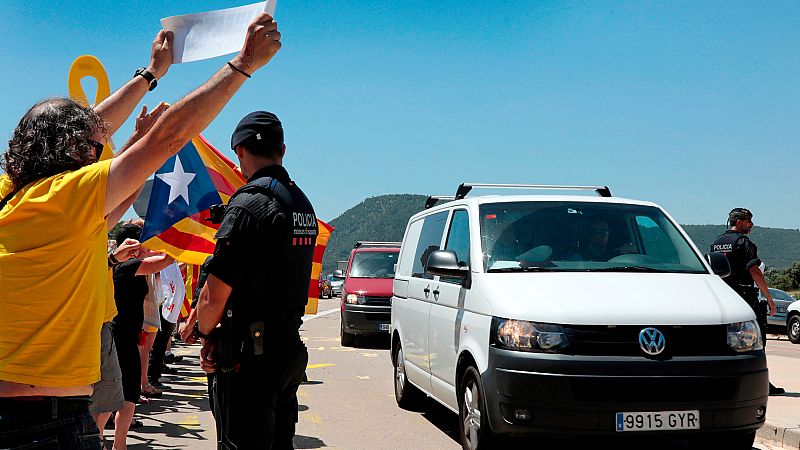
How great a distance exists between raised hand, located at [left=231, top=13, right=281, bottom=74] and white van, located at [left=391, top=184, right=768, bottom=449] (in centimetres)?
312

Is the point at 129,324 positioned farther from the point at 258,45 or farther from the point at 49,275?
the point at 258,45

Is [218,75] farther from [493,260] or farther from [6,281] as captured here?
[493,260]

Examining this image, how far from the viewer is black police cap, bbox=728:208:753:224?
9.80m

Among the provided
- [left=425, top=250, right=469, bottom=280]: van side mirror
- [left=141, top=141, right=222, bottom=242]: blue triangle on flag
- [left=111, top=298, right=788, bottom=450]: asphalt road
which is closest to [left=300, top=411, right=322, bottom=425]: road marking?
[left=111, top=298, right=788, bottom=450]: asphalt road

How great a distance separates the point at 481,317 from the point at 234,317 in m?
2.50

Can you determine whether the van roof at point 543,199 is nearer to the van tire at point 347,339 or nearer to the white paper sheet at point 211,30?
the white paper sheet at point 211,30

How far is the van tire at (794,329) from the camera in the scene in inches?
807

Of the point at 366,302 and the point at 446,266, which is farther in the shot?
the point at 366,302

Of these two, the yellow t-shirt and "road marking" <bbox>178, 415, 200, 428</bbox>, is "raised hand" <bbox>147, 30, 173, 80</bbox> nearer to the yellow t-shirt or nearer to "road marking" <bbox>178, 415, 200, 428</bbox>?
the yellow t-shirt

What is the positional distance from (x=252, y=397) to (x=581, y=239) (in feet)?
11.9

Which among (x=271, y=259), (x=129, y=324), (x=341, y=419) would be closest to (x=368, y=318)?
(x=341, y=419)

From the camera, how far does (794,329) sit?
20656 mm

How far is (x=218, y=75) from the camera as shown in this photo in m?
2.53

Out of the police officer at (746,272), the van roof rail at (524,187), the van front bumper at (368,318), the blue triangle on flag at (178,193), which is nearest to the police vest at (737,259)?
the police officer at (746,272)
